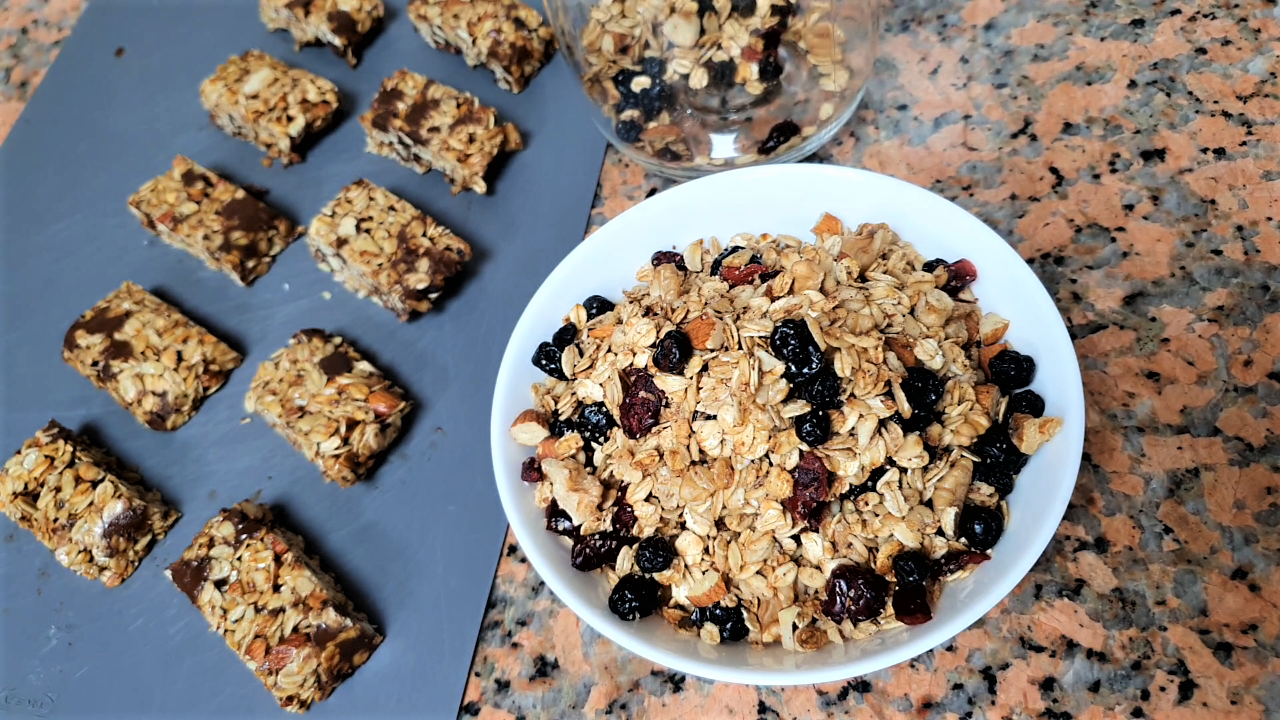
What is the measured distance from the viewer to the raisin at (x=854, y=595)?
2.88 ft

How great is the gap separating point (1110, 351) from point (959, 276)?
0.32m

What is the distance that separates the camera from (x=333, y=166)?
5.31ft

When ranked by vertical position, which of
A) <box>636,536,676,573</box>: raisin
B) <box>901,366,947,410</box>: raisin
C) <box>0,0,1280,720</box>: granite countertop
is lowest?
<box>0,0,1280,720</box>: granite countertop

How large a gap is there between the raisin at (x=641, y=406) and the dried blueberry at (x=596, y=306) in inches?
5.8

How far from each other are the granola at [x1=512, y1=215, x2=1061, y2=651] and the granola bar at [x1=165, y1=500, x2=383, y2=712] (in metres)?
0.43

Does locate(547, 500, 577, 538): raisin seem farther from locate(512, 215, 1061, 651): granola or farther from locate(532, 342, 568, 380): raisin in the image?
locate(532, 342, 568, 380): raisin

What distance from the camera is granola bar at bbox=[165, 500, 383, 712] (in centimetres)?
118

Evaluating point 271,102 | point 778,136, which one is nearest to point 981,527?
point 778,136

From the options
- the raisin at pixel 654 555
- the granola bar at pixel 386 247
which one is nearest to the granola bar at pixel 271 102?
the granola bar at pixel 386 247

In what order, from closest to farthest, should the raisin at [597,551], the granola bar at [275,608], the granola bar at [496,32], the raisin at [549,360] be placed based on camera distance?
the raisin at [597,551]
the raisin at [549,360]
the granola bar at [275,608]
the granola bar at [496,32]

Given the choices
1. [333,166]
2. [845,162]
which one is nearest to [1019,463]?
[845,162]

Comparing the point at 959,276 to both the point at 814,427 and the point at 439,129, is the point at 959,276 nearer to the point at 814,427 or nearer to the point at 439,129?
the point at 814,427

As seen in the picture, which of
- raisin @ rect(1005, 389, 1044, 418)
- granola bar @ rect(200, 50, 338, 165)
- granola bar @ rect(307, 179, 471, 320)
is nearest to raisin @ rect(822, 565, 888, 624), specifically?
raisin @ rect(1005, 389, 1044, 418)

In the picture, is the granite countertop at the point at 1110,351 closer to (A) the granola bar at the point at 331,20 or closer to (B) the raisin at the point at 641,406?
(B) the raisin at the point at 641,406
